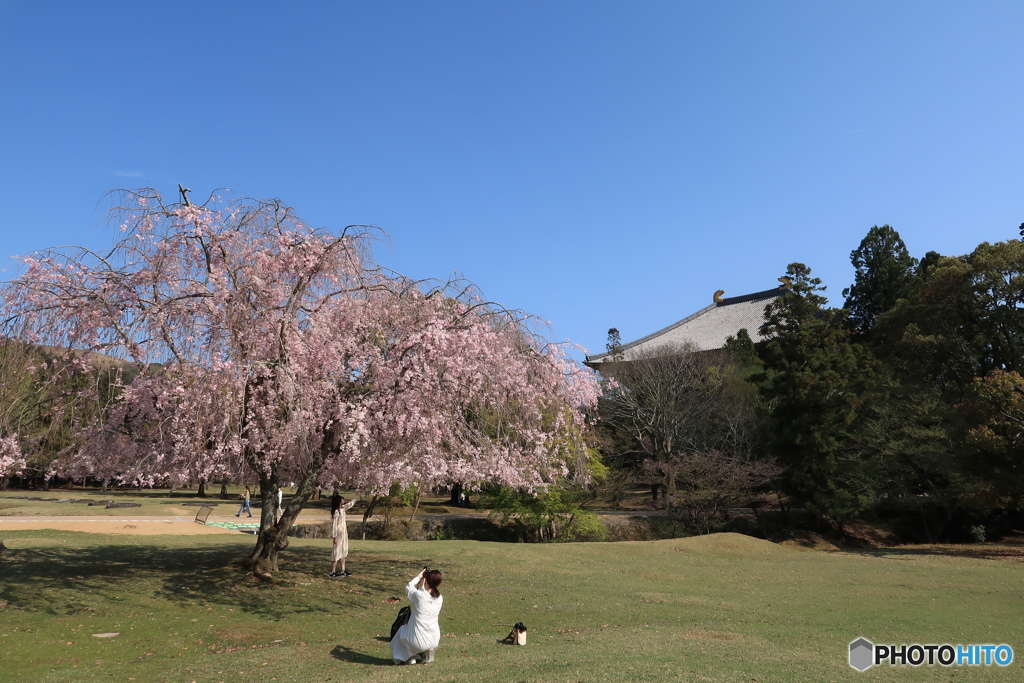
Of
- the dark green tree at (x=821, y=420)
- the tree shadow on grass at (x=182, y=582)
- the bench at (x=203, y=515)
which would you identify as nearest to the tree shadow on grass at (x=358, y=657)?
the tree shadow on grass at (x=182, y=582)

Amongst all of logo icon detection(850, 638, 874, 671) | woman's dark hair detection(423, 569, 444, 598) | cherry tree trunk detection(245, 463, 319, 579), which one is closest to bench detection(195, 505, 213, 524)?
cherry tree trunk detection(245, 463, 319, 579)

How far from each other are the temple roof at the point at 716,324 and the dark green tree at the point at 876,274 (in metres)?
8.08

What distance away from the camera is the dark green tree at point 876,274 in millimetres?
42312

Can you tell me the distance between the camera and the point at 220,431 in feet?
33.7

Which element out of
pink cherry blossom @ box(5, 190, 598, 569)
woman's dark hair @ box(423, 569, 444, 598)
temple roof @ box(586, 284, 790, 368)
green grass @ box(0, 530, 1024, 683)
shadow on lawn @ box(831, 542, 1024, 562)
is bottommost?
shadow on lawn @ box(831, 542, 1024, 562)

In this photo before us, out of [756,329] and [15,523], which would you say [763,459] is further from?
[15,523]

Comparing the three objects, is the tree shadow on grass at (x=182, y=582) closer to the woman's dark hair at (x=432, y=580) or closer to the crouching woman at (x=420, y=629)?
the crouching woman at (x=420, y=629)

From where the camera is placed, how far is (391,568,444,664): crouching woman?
26.4 ft

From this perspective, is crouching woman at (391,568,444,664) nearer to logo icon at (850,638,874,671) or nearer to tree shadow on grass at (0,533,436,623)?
tree shadow on grass at (0,533,436,623)

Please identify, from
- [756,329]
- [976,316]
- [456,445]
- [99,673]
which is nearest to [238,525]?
[456,445]

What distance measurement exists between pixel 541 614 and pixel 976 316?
85.7ft

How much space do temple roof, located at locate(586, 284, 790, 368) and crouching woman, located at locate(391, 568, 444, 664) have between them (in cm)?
4448

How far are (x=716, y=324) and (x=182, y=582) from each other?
51978mm

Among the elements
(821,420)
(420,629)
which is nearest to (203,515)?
(420,629)
